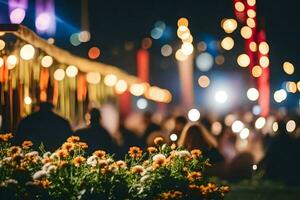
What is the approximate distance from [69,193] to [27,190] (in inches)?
17.7

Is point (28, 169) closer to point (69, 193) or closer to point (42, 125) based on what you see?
point (69, 193)

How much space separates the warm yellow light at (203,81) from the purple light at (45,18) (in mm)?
19514

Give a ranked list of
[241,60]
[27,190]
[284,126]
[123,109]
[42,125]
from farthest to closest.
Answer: [123,109] < [241,60] < [284,126] < [42,125] < [27,190]

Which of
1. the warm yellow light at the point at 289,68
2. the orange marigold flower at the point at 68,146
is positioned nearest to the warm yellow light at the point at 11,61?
the orange marigold flower at the point at 68,146

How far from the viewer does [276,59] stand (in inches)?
830

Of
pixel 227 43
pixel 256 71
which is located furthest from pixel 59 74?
pixel 227 43

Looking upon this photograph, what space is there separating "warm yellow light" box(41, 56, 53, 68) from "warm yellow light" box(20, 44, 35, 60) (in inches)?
45.7

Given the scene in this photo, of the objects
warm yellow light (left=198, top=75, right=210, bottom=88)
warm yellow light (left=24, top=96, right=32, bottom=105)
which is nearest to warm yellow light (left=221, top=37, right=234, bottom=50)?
warm yellow light (left=24, top=96, right=32, bottom=105)

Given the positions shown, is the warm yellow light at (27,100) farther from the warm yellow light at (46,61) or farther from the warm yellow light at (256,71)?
the warm yellow light at (256,71)

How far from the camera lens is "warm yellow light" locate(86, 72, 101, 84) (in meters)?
19.2

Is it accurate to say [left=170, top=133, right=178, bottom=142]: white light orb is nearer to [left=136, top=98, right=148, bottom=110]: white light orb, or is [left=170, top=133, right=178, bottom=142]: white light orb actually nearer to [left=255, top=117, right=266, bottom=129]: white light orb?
[left=255, top=117, right=266, bottom=129]: white light orb

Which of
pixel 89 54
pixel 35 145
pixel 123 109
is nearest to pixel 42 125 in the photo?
pixel 35 145

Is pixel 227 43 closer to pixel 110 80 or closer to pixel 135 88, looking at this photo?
pixel 110 80

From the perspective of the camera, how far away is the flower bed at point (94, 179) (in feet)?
24.2
